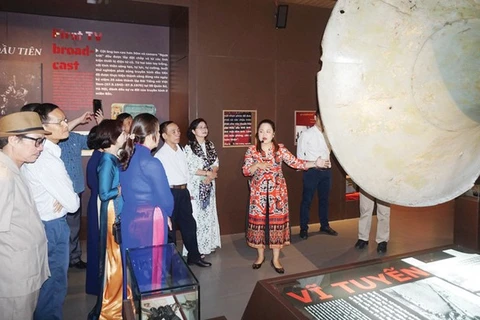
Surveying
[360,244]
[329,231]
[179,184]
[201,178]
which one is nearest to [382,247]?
[360,244]

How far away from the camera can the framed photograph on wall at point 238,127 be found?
4867 mm

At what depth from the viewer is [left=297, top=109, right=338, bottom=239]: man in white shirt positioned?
4.83 meters

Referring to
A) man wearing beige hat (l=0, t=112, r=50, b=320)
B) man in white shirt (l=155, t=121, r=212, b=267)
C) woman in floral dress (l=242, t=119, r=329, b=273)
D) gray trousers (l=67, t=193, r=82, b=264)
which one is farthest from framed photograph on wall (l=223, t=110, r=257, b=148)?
man wearing beige hat (l=0, t=112, r=50, b=320)

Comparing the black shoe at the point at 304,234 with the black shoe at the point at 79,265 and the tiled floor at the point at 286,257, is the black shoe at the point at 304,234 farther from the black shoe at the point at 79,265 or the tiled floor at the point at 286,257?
the black shoe at the point at 79,265

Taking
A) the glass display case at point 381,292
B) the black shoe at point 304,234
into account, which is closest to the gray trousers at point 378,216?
the black shoe at point 304,234

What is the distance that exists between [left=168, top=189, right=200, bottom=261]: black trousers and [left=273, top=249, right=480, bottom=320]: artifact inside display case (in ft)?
7.47

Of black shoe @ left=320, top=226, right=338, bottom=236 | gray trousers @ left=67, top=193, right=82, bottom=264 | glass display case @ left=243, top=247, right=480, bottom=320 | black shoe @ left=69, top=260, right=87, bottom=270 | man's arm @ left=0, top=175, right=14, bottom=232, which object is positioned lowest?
black shoe @ left=69, top=260, right=87, bottom=270

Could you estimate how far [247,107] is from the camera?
4.97 m

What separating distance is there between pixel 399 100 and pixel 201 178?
9.26ft

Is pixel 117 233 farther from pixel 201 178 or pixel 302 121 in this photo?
pixel 302 121

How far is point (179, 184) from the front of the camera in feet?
12.0

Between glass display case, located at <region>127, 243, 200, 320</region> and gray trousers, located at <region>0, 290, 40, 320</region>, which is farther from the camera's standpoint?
gray trousers, located at <region>0, 290, 40, 320</region>

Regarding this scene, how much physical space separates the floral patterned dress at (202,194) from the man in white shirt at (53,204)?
160 cm

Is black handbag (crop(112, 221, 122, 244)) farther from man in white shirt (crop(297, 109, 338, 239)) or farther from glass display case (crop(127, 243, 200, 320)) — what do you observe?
man in white shirt (crop(297, 109, 338, 239))
